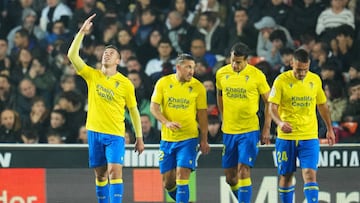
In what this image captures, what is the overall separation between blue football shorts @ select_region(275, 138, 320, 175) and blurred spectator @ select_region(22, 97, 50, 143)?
464 cm

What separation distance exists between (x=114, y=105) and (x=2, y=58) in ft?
19.2

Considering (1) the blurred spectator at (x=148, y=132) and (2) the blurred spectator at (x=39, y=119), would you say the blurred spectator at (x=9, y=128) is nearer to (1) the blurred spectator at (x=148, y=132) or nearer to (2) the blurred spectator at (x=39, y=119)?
(2) the blurred spectator at (x=39, y=119)

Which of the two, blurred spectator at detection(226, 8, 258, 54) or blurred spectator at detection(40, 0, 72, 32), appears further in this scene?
blurred spectator at detection(40, 0, 72, 32)

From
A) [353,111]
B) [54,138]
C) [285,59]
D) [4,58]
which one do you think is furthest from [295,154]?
[4,58]

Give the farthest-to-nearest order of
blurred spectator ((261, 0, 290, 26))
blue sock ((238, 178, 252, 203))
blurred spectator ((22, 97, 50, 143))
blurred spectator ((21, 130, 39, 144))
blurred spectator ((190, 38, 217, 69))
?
1. blurred spectator ((261, 0, 290, 26))
2. blurred spectator ((190, 38, 217, 69))
3. blurred spectator ((22, 97, 50, 143))
4. blurred spectator ((21, 130, 39, 144))
5. blue sock ((238, 178, 252, 203))

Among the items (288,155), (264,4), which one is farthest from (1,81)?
(288,155)

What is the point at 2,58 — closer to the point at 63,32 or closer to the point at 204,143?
the point at 63,32

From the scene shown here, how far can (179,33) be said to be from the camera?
20.1 m

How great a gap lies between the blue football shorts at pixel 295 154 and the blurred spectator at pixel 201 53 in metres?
4.09

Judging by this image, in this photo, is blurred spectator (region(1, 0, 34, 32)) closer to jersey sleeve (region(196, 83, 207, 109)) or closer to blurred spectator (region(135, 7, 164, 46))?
blurred spectator (region(135, 7, 164, 46))

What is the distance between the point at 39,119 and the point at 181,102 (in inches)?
161

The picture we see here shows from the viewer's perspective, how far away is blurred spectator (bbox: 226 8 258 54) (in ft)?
64.4

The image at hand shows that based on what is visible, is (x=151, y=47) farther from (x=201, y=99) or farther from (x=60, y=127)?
(x=201, y=99)

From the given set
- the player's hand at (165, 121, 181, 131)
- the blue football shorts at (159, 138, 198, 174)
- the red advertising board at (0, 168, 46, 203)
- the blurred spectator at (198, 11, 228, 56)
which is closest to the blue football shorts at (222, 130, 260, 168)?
the blue football shorts at (159, 138, 198, 174)
